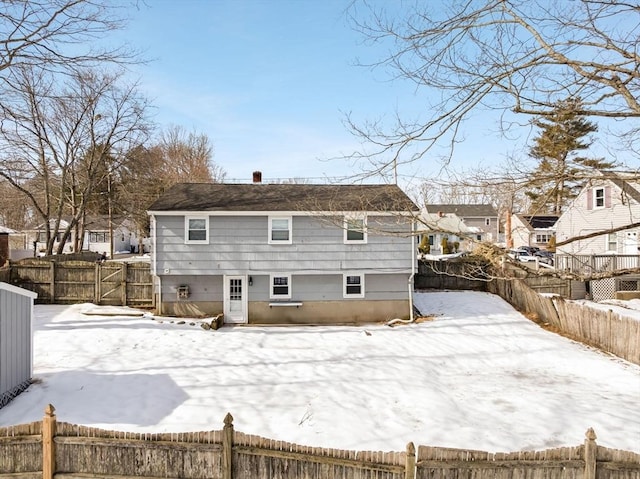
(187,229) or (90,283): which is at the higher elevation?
(187,229)

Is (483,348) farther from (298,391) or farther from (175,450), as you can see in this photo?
(175,450)

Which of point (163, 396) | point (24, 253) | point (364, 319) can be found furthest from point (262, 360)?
point (24, 253)

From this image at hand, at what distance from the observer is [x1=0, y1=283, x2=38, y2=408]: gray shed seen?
757cm

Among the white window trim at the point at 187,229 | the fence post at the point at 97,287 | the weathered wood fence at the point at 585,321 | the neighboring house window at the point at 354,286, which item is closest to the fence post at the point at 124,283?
the fence post at the point at 97,287

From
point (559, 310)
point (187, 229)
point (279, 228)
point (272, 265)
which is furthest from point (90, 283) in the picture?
point (559, 310)

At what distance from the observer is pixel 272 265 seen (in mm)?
15648

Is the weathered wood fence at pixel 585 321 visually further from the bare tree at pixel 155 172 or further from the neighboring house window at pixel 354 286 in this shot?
the bare tree at pixel 155 172

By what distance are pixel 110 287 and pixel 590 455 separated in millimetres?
17106

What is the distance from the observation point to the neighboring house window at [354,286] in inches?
634

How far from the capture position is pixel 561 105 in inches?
195

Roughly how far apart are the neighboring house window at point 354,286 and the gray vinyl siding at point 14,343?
10352 mm

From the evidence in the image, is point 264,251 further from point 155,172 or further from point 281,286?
point 155,172

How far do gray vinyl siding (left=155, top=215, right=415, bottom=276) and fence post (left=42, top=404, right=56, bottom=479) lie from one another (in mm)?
11038

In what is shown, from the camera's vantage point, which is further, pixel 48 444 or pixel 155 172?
pixel 155 172
